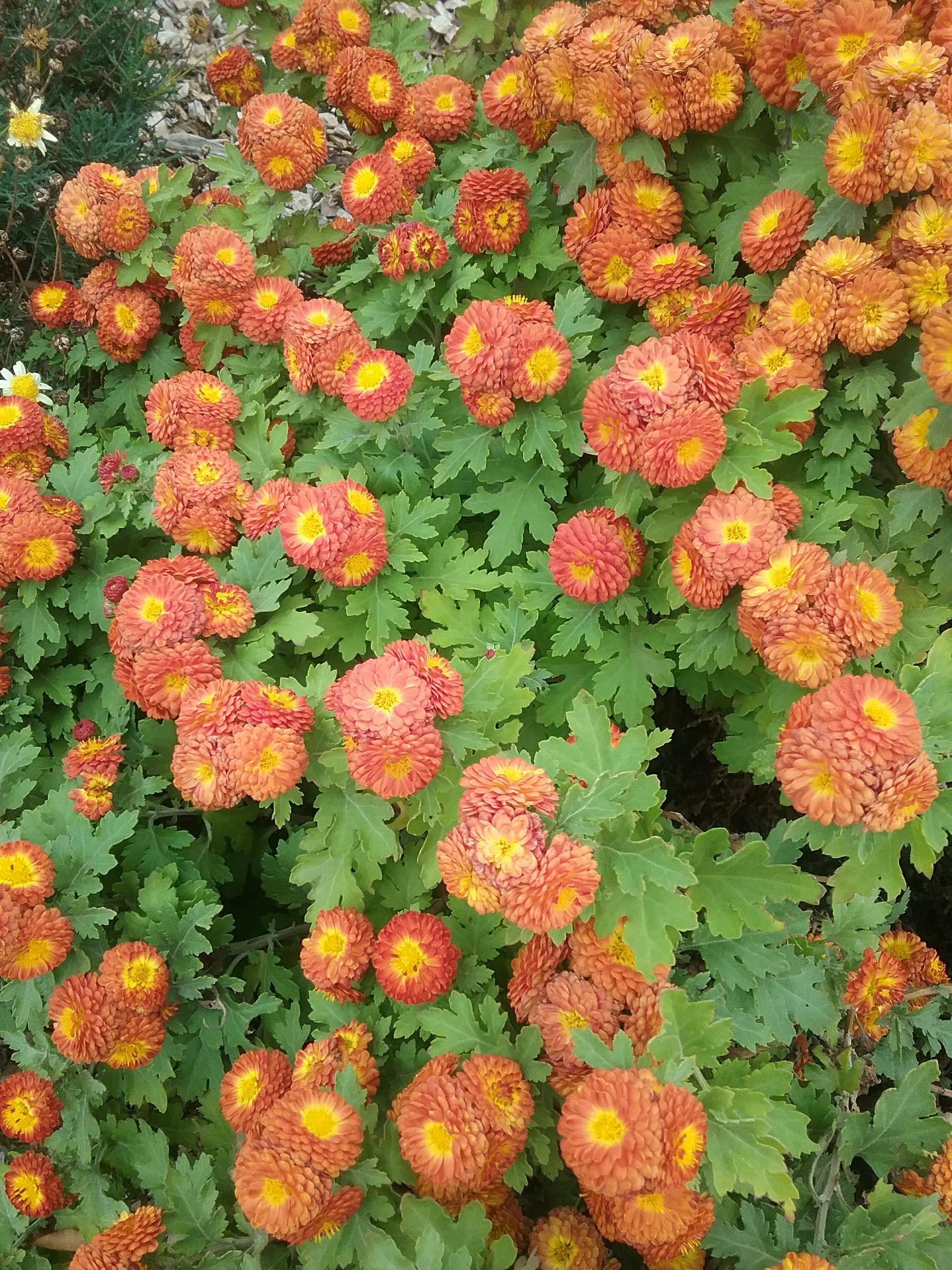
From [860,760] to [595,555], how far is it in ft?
2.27

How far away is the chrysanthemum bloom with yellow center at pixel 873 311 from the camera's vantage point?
148 centimetres

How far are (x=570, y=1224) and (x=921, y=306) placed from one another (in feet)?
5.17

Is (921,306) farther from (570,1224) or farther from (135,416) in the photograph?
(135,416)

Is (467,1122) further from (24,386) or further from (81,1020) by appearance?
(24,386)

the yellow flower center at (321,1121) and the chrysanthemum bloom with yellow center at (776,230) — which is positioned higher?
the chrysanthemum bloom with yellow center at (776,230)

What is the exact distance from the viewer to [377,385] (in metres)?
1.89

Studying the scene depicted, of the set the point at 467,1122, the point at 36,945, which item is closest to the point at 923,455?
the point at 467,1122

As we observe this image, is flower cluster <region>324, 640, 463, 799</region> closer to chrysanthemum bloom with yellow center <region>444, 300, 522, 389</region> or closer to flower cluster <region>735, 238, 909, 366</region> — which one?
chrysanthemum bloom with yellow center <region>444, 300, 522, 389</region>

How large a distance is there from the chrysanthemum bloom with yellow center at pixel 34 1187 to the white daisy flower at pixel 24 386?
A: 1.78 meters

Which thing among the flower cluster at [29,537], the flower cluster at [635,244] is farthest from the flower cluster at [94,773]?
the flower cluster at [635,244]

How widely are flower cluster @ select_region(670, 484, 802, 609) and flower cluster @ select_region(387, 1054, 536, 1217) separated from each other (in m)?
0.81

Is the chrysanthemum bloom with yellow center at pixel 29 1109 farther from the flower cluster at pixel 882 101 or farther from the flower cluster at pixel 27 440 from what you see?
the flower cluster at pixel 882 101

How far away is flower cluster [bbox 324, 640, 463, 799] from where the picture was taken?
1.28m

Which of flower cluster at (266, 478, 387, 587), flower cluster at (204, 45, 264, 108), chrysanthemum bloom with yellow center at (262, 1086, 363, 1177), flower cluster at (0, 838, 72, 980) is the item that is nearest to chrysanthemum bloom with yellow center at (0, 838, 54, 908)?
flower cluster at (0, 838, 72, 980)
